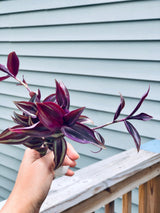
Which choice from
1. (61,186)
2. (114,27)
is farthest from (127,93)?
(61,186)

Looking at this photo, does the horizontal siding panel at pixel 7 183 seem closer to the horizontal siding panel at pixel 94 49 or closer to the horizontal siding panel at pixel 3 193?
the horizontal siding panel at pixel 3 193

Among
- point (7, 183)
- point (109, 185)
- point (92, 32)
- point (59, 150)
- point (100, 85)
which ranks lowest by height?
point (7, 183)

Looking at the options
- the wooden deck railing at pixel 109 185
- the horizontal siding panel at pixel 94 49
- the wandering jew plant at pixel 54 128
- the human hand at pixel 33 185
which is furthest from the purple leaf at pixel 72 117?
the horizontal siding panel at pixel 94 49

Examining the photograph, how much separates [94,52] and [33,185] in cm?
165

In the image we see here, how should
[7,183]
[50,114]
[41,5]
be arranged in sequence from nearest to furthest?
[50,114]
[41,5]
[7,183]

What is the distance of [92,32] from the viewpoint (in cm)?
211

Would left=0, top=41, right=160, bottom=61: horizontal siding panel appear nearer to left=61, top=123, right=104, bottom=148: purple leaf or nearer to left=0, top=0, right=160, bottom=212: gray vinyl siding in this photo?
left=0, top=0, right=160, bottom=212: gray vinyl siding

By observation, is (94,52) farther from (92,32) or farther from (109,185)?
(109,185)

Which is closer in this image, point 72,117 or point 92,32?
point 72,117

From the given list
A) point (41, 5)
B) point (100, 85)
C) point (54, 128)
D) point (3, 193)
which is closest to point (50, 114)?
point (54, 128)

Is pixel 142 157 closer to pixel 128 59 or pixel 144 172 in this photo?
pixel 144 172

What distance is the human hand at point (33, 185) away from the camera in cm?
56

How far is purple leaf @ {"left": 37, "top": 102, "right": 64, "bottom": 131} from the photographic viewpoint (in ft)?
1.39

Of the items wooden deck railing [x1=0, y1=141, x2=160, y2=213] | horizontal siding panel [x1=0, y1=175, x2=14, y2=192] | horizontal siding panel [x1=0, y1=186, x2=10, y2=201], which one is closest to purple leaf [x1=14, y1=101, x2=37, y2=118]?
wooden deck railing [x1=0, y1=141, x2=160, y2=213]
